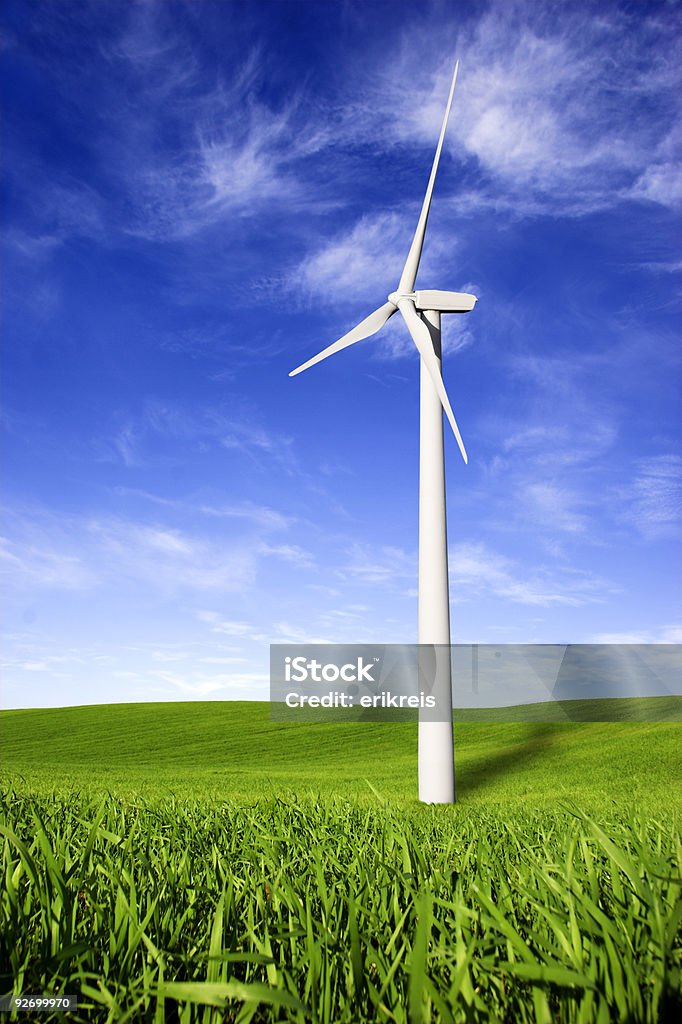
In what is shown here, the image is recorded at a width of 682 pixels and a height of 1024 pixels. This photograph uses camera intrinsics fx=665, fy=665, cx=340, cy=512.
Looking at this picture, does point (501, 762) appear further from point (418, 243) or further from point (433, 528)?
point (418, 243)

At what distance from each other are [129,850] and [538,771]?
15.5m

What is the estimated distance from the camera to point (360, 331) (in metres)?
15.5

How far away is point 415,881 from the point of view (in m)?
3.00

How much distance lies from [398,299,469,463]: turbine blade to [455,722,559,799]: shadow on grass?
7.67 metres

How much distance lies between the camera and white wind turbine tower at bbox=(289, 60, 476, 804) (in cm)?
1245

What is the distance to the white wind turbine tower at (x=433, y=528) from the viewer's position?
12.5 metres

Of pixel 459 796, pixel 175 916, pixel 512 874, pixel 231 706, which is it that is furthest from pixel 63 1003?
pixel 231 706

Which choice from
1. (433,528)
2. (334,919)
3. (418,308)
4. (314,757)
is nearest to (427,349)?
(418,308)

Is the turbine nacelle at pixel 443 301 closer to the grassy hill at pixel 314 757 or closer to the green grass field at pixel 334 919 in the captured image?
the grassy hill at pixel 314 757


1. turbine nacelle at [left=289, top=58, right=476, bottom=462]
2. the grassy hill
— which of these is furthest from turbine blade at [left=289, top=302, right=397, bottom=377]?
the grassy hill

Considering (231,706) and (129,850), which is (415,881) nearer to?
(129,850)

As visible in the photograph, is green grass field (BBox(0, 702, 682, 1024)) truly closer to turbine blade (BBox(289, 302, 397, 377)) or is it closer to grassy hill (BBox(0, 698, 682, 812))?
grassy hill (BBox(0, 698, 682, 812))

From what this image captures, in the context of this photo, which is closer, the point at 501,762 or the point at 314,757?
the point at 501,762

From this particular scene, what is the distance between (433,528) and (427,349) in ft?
12.9
